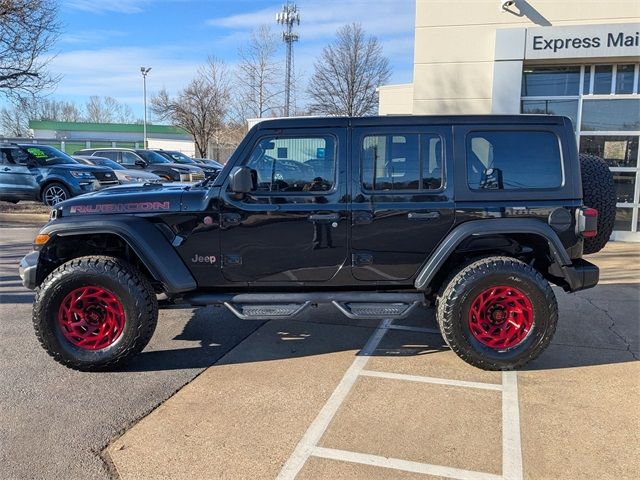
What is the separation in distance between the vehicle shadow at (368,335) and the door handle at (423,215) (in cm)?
125

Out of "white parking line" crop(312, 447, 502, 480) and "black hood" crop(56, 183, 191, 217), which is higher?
"black hood" crop(56, 183, 191, 217)

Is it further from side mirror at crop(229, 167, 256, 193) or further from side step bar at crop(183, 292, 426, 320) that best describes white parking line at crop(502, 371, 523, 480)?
side mirror at crop(229, 167, 256, 193)

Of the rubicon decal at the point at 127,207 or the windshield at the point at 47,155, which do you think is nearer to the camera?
the rubicon decal at the point at 127,207

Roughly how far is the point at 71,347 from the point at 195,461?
5.87ft

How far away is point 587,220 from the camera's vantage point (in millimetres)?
4141

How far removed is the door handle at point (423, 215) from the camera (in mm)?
4180

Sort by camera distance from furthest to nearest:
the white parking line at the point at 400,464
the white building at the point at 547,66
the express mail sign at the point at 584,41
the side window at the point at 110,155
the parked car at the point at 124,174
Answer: the side window at the point at 110,155
the parked car at the point at 124,174
the white building at the point at 547,66
the express mail sign at the point at 584,41
the white parking line at the point at 400,464

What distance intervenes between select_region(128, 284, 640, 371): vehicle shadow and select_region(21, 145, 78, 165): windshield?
10.0 metres

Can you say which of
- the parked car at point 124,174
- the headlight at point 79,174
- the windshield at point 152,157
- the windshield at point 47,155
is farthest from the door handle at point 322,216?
the windshield at point 152,157

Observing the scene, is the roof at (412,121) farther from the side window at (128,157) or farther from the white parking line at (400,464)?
the side window at (128,157)

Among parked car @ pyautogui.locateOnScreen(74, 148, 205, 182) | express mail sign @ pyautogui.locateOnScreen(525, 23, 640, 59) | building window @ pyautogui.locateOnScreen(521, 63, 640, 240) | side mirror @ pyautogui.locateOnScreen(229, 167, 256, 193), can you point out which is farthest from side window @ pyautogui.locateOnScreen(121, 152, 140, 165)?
side mirror @ pyautogui.locateOnScreen(229, 167, 256, 193)

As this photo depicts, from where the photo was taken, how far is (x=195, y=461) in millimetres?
2906

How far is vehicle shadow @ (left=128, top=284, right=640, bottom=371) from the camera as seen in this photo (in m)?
4.43

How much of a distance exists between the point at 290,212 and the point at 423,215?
1.08 meters
